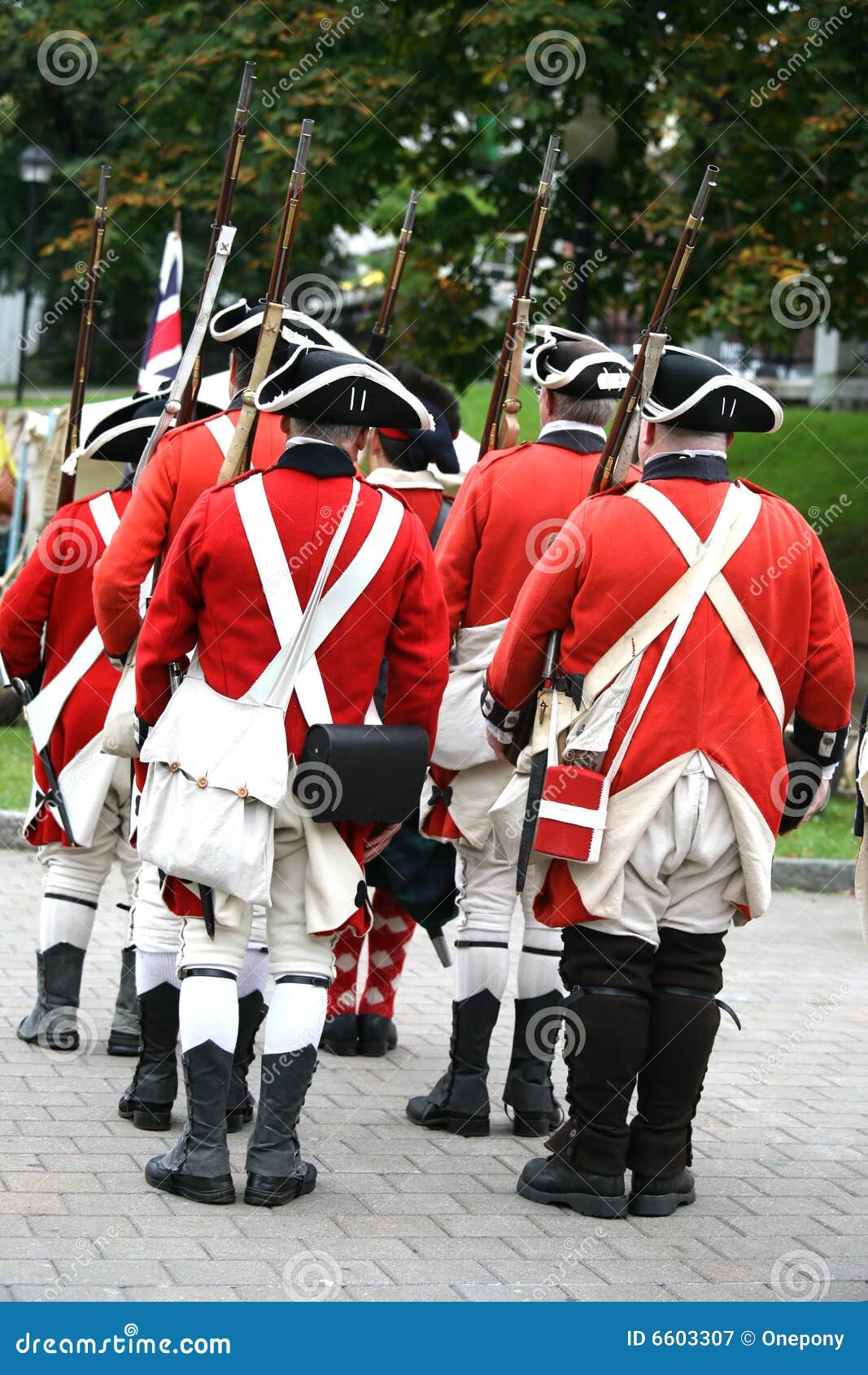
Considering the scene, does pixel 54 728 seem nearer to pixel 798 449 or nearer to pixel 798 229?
pixel 798 229

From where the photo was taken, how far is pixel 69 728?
600cm

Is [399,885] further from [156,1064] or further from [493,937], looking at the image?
[156,1064]

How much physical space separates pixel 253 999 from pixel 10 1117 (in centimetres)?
77

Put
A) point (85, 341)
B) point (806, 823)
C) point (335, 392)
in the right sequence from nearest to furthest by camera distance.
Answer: point (335, 392)
point (85, 341)
point (806, 823)

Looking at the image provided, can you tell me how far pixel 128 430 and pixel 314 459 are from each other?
124 cm

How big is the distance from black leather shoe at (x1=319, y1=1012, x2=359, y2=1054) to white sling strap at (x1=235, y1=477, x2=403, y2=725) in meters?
1.91

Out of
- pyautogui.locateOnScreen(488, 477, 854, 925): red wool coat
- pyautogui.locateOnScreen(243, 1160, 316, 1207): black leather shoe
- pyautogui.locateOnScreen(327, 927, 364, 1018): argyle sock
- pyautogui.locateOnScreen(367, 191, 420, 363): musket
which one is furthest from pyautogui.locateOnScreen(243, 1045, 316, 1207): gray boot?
pyautogui.locateOnScreen(367, 191, 420, 363): musket

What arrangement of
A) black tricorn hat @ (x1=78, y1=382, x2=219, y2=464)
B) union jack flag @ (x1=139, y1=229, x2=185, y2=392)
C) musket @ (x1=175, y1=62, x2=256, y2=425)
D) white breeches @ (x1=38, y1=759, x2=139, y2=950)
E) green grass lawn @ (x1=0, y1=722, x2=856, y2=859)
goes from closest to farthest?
musket @ (x1=175, y1=62, x2=256, y2=425) → black tricorn hat @ (x1=78, y1=382, x2=219, y2=464) → white breeches @ (x1=38, y1=759, x2=139, y2=950) → union jack flag @ (x1=139, y1=229, x2=185, y2=392) → green grass lawn @ (x1=0, y1=722, x2=856, y2=859)

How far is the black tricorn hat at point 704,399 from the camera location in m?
4.88

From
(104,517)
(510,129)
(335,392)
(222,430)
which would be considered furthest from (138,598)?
(510,129)

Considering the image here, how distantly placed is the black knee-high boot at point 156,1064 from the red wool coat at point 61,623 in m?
0.88

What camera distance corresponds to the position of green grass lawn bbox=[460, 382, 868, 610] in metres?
18.5

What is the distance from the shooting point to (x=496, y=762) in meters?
5.80

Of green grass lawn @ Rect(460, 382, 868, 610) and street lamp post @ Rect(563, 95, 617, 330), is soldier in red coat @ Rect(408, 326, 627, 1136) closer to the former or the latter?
street lamp post @ Rect(563, 95, 617, 330)
